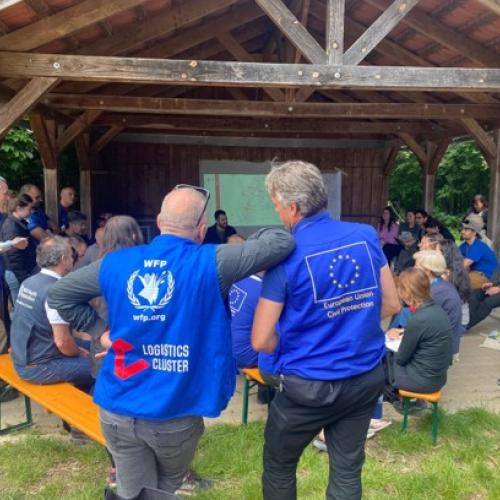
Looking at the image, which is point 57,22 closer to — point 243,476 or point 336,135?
point 243,476

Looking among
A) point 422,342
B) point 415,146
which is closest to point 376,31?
point 422,342

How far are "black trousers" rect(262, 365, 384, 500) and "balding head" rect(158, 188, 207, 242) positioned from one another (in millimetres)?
655

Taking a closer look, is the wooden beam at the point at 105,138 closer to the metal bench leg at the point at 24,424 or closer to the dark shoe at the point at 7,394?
the dark shoe at the point at 7,394

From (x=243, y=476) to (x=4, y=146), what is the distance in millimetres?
7966

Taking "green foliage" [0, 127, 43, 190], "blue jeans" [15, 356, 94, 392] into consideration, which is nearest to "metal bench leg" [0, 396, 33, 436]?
"blue jeans" [15, 356, 94, 392]

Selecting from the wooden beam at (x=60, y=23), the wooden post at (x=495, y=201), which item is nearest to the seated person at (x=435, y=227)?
the wooden post at (x=495, y=201)

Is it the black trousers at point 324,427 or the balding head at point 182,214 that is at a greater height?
the balding head at point 182,214

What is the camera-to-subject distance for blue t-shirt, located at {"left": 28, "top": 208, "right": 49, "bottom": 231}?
17.4 ft

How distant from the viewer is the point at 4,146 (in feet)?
28.7

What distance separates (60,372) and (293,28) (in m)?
3.08

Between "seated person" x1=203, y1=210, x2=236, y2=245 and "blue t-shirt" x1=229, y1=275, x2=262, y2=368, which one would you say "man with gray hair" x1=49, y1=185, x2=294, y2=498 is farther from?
"seated person" x1=203, y1=210, x2=236, y2=245

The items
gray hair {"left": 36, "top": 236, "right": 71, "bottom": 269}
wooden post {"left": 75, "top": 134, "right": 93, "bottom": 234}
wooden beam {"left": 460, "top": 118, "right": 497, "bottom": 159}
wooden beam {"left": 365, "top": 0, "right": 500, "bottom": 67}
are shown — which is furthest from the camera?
wooden post {"left": 75, "top": 134, "right": 93, "bottom": 234}

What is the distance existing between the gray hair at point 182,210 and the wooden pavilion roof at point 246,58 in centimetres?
254

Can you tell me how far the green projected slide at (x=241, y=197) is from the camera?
419 inches
